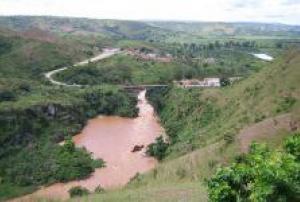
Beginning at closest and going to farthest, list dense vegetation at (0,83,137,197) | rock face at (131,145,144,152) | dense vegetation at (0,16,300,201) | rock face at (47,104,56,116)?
dense vegetation at (0,16,300,201) < dense vegetation at (0,83,137,197) < rock face at (131,145,144,152) < rock face at (47,104,56,116)

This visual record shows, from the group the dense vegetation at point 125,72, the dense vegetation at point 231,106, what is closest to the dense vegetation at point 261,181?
the dense vegetation at point 231,106

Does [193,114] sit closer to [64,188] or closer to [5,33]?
[64,188]

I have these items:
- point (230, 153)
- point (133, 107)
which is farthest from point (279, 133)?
point (133, 107)

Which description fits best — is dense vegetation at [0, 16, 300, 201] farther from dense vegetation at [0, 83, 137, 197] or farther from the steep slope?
the steep slope

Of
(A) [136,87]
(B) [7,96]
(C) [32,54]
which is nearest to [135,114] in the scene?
(A) [136,87]

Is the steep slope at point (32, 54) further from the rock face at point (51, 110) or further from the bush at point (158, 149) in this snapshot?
the bush at point (158, 149)

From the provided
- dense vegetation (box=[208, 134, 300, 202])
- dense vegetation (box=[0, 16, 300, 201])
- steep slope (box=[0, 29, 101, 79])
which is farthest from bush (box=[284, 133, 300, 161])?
steep slope (box=[0, 29, 101, 79])

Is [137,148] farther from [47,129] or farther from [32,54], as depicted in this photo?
[32,54]
